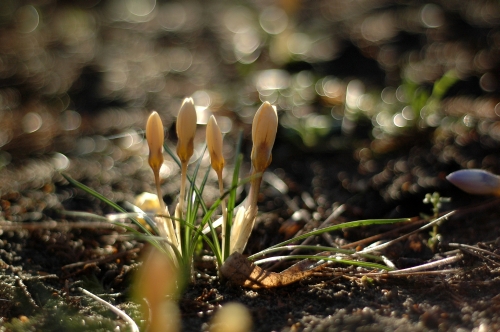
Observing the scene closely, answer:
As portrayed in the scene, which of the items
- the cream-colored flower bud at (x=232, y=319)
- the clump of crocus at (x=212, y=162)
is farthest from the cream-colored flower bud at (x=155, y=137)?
the cream-colored flower bud at (x=232, y=319)

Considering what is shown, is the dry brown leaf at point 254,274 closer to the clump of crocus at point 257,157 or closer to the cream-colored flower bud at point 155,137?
the clump of crocus at point 257,157

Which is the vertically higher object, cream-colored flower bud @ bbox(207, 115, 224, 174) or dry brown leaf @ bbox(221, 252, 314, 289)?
cream-colored flower bud @ bbox(207, 115, 224, 174)

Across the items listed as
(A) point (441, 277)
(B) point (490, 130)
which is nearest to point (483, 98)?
(B) point (490, 130)

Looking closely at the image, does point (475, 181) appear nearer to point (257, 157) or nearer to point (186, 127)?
point (257, 157)

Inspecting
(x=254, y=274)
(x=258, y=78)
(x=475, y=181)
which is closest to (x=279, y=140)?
(x=258, y=78)

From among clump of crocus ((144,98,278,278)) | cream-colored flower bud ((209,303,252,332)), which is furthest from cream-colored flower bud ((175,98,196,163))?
cream-colored flower bud ((209,303,252,332))

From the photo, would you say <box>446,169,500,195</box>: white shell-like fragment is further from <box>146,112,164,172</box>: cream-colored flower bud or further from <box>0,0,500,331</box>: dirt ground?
<box>146,112,164,172</box>: cream-colored flower bud
